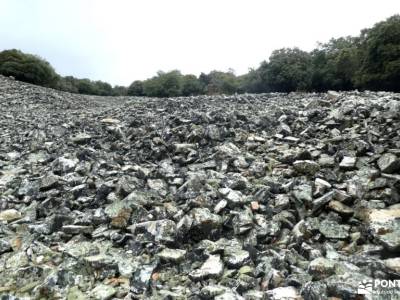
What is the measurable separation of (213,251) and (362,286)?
1.98 meters

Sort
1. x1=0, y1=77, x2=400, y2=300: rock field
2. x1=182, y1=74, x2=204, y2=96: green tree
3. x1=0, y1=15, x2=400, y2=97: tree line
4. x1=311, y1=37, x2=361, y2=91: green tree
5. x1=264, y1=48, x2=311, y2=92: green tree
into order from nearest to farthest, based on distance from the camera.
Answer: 1. x1=0, y1=77, x2=400, y2=300: rock field
2. x1=0, y1=15, x2=400, y2=97: tree line
3. x1=311, y1=37, x2=361, y2=91: green tree
4. x1=264, y1=48, x2=311, y2=92: green tree
5. x1=182, y1=74, x2=204, y2=96: green tree

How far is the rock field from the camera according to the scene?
4.43 meters

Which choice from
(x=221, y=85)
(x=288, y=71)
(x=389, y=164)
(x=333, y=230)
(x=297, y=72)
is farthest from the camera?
(x=221, y=85)

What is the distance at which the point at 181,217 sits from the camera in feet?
19.0

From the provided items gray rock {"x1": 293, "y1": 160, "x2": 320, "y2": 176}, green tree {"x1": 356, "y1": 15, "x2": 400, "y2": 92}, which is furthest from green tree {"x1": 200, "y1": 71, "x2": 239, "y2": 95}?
gray rock {"x1": 293, "y1": 160, "x2": 320, "y2": 176}

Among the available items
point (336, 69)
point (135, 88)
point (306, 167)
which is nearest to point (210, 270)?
point (306, 167)

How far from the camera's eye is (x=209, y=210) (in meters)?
5.91

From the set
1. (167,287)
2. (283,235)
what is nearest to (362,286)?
(283,235)

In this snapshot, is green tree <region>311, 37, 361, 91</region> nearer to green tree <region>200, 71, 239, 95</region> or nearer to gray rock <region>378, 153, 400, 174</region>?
green tree <region>200, 71, 239, 95</region>

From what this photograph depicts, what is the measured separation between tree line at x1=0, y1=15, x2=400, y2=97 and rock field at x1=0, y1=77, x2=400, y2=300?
19.3 m

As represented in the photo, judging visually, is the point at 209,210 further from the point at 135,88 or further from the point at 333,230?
the point at 135,88

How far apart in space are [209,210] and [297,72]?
31.0 meters

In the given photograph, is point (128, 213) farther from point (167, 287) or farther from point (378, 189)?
point (378, 189)

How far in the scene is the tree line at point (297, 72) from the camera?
→ 26.4 m
